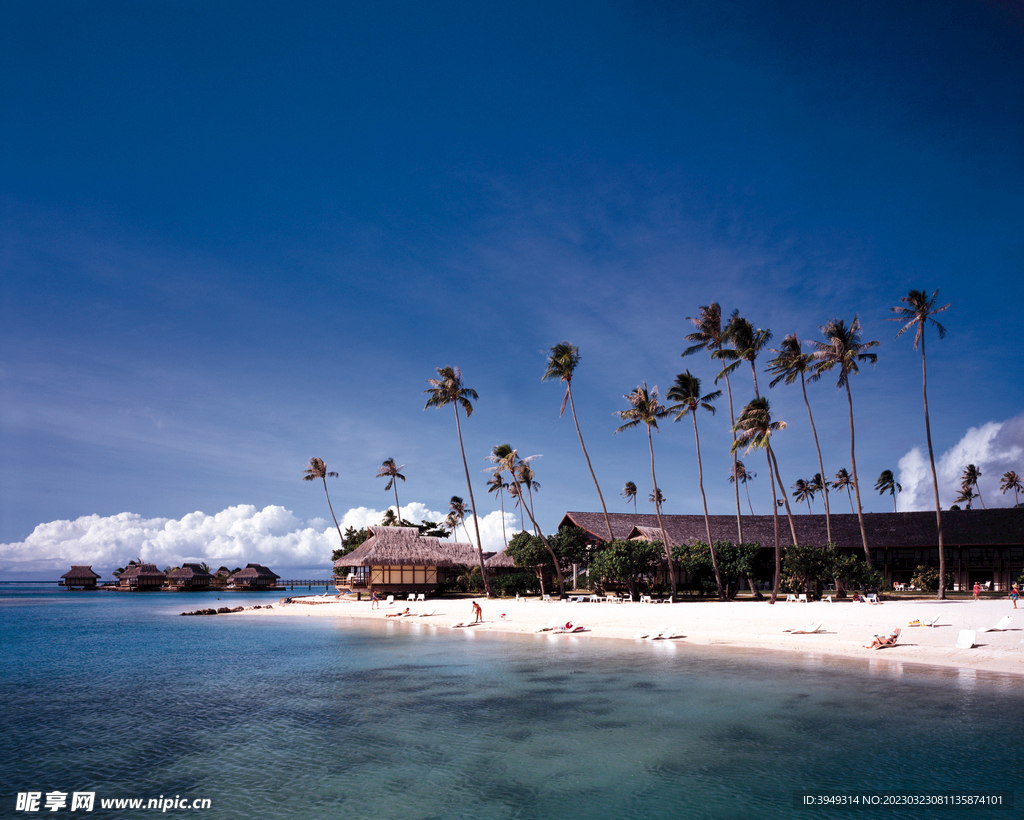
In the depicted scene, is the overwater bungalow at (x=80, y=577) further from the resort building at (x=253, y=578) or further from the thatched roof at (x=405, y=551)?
the thatched roof at (x=405, y=551)

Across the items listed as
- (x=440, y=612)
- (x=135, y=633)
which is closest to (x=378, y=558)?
(x=440, y=612)

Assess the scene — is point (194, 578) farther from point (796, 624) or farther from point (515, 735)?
point (515, 735)

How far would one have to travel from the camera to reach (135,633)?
32.6 meters

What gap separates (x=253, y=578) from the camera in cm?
10369

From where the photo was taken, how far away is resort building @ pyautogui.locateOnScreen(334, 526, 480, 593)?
50.1 m

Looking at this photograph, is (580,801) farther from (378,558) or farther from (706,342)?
(378,558)

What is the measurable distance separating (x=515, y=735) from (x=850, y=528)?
49346mm

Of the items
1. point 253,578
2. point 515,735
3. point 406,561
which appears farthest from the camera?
point 253,578

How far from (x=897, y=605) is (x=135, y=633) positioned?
126 feet

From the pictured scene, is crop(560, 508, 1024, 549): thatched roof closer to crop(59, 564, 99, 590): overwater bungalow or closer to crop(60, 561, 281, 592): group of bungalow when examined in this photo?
crop(60, 561, 281, 592): group of bungalow

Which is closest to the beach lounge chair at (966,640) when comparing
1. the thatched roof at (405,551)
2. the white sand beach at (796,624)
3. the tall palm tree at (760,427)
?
the white sand beach at (796,624)

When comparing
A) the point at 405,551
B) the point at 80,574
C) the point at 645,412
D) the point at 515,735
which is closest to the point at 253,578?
the point at 80,574

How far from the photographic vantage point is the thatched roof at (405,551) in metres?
49.8

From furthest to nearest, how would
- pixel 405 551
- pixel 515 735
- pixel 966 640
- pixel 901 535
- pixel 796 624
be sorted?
pixel 405 551 < pixel 901 535 < pixel 796 624 < pixel 966 640 < pixel 515 735
